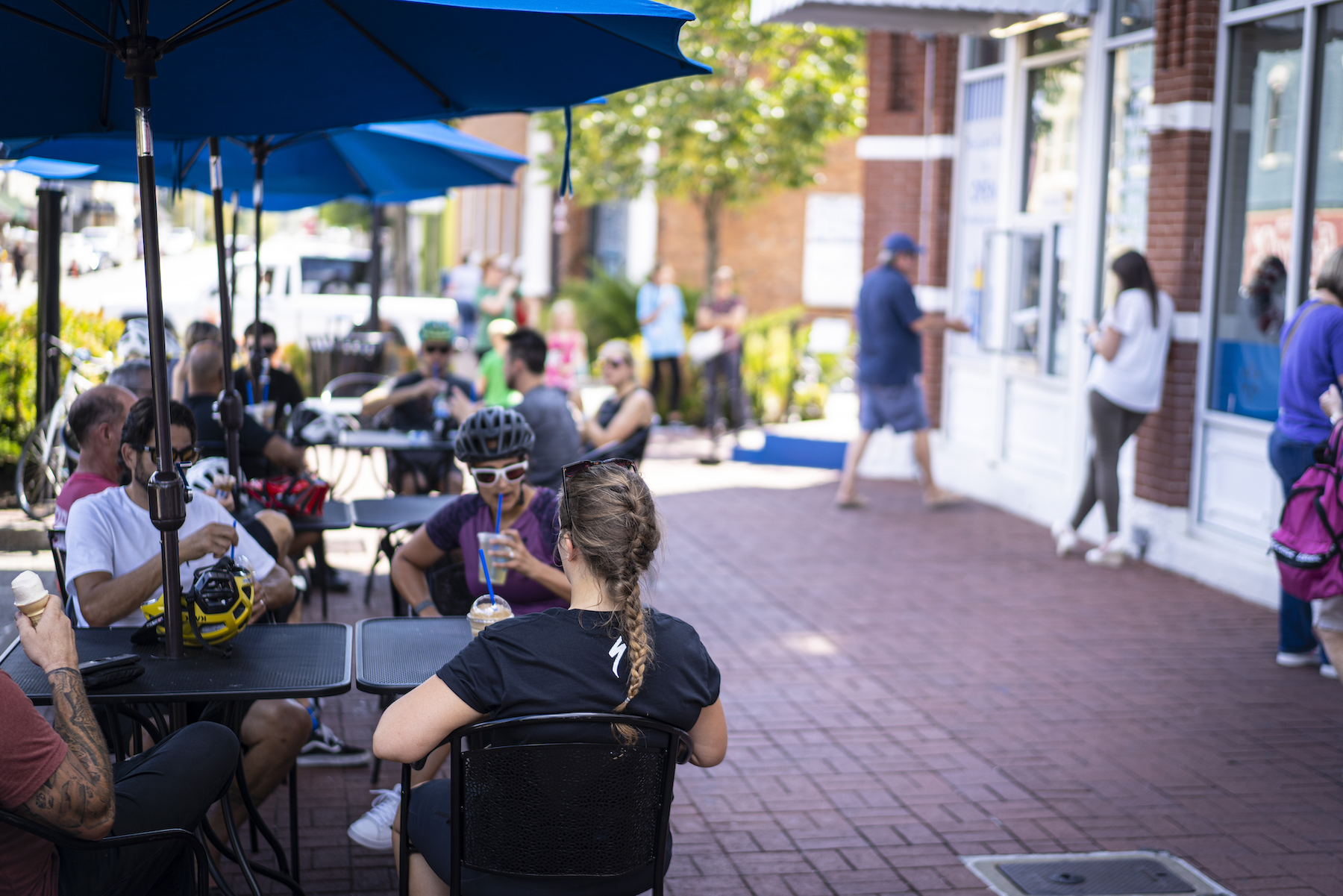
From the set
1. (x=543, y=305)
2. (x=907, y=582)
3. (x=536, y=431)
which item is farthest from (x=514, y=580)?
(x=543, y=305)

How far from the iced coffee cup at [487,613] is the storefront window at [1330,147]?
18.5 feet

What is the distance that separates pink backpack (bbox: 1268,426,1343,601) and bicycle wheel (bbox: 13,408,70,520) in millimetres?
6708

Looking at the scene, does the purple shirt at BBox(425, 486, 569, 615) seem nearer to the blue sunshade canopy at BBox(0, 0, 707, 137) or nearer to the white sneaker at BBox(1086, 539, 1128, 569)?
the blue sunshade canopy at BBox(0, 0, 707, 137)

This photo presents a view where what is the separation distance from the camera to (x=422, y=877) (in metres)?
3.10

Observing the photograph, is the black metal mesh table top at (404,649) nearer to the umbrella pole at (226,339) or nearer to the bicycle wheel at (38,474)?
the umbrella pole at (226,339)

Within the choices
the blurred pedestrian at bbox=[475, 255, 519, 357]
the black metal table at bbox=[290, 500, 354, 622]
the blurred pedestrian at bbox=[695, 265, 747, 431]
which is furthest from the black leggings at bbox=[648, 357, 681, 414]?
the black metal table at bbox=[290, 500, 354, 622]

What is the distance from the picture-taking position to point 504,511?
4.41m

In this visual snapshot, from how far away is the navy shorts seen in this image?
34.5ft

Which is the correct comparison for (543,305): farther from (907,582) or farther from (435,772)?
(435,772)

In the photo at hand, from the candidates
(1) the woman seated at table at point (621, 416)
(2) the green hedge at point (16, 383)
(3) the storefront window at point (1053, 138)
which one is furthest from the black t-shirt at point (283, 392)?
(3) the storefront window at point (1053, 138)

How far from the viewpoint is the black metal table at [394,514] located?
5.43 metres

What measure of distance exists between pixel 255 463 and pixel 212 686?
11.1 feet

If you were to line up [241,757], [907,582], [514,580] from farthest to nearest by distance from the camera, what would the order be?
[907,582] < [514,580] < [241,757]

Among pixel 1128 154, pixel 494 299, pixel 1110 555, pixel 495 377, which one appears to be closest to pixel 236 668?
pixel 495 377
